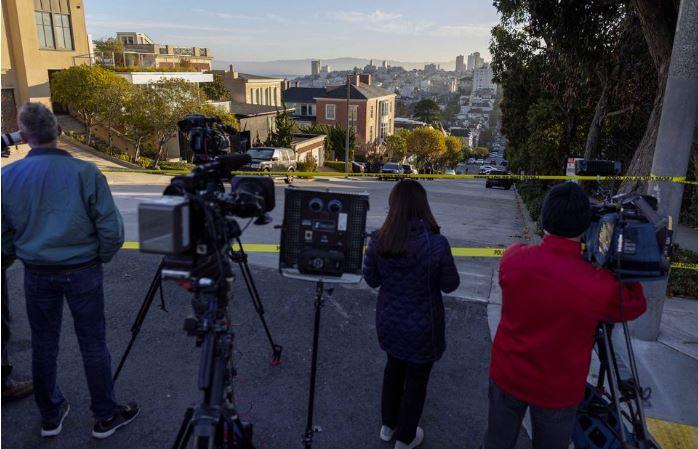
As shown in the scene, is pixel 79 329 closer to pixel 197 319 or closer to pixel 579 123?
pixel 197 319

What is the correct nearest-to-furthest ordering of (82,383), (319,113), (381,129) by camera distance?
(82,383) → (319,113) → (381,129)

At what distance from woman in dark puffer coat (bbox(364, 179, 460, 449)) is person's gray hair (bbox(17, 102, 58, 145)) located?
2.08 meters

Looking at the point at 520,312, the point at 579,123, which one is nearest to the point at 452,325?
the point at 520,312

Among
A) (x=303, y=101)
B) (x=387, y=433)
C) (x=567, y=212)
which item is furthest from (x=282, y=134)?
(x=303, y=101)

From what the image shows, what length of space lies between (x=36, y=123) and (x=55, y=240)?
0.71 metres

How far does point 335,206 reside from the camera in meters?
3.21

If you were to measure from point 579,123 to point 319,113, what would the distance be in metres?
47.7

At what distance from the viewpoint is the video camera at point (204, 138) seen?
3.75 meters

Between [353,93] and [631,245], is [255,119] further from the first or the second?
[631,245]

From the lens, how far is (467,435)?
3.50 metres

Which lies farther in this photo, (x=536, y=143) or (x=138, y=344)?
(x=536, y=143)

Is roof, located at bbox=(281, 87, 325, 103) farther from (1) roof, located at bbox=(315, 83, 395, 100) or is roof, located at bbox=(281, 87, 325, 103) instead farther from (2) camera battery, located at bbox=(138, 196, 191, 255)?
(2) camera battery, located at bbox=(138, 196, 191, 255)

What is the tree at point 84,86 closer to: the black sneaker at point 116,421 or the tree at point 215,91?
the tree at point 215,91

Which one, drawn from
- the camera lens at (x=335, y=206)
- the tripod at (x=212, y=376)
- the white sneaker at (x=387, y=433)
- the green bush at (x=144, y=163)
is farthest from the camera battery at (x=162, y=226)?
the green bush at (x=144, y=163)
